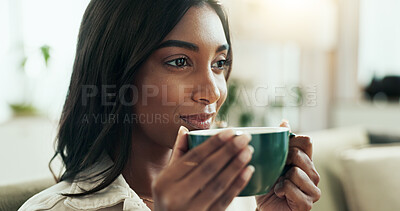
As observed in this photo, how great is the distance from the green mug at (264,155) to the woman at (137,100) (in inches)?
5.5

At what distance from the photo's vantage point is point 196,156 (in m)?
0.50

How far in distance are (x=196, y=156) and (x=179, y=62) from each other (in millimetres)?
357

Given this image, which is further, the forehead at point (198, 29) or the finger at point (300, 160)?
the forehead at point (198, 29)

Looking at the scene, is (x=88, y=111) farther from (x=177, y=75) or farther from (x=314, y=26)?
(x=314, y=26)

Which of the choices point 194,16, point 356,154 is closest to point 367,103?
point 356,154

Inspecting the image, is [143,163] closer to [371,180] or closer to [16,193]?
[16,193]

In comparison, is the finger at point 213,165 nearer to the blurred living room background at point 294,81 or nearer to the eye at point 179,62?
the eye at point 179,62

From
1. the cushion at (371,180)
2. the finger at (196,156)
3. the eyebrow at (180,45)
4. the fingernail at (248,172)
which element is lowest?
the cushion at (371,180)

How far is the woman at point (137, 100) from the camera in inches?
31.0

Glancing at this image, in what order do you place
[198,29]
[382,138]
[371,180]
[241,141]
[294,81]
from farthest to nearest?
[294,81] < [382,138] < [371,180] < [198,29] < [241,141]

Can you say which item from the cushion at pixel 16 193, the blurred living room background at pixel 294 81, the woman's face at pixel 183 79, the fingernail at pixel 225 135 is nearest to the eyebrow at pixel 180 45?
the woman's face at pixel 183 79

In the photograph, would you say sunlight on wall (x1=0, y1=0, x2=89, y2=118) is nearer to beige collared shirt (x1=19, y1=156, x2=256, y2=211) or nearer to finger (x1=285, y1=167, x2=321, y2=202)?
beige collared shirt (x1=19, y1=156, x2=256, y2=211)

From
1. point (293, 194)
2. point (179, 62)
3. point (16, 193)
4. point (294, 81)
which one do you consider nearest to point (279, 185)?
point (293, 194)

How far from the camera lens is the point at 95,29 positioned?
867mm
